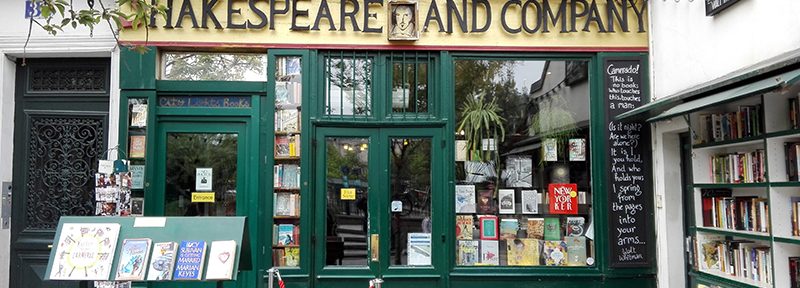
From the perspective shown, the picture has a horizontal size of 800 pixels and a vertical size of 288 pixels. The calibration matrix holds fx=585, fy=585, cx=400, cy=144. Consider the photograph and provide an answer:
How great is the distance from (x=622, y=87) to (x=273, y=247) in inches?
185

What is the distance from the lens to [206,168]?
708 cm

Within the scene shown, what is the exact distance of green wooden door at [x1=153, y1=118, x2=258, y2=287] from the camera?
702cm

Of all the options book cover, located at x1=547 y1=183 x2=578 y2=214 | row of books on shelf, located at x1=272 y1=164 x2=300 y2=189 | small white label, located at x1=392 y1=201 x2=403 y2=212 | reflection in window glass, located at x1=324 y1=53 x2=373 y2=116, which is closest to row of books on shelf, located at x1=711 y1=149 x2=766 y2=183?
book cover, located at x1=547 y1=183 x2=578 y2=214

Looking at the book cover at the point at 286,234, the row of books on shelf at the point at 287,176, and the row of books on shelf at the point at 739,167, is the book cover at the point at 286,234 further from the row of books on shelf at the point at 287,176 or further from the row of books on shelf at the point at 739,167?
the row of books on shelf at the point at 739,167

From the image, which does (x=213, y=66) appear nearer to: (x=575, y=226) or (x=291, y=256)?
(x=291, y=256)

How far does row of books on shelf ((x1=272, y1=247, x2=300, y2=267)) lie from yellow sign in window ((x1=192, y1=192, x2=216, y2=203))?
0.98m

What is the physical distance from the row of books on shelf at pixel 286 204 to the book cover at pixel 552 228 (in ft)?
10.0

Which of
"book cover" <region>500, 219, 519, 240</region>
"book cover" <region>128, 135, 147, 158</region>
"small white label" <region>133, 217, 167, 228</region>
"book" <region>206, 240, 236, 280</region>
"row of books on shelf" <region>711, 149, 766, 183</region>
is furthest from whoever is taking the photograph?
"book cover" <region>500, 219, 519, 240</region>

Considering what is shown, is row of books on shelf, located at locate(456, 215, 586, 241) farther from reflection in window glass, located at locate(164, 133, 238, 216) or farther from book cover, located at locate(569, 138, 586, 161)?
reflection in window glass, located at locate(164, 133, 238, 216)

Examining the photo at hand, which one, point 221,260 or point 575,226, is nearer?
point 221,260

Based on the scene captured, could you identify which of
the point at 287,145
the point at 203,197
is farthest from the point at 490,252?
the point at 203,197

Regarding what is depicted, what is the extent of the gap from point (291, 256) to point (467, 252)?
84.2 inches

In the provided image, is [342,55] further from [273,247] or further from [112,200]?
[112,200]

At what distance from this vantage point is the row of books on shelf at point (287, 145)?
7.11 meters
